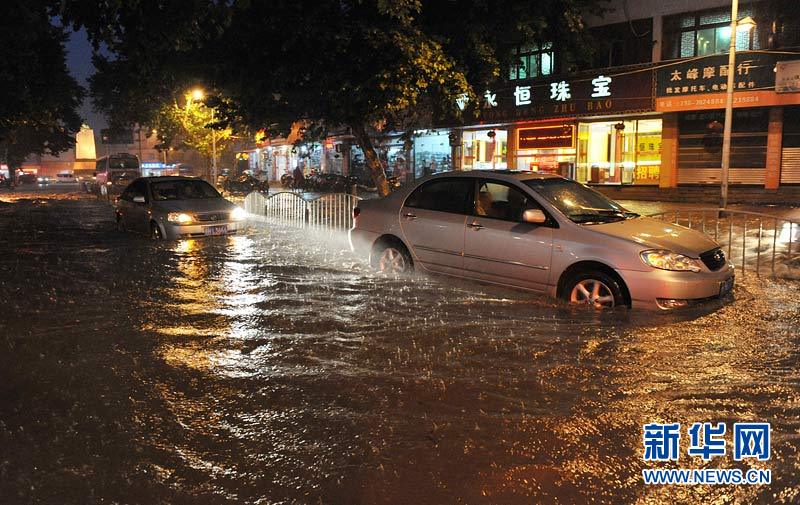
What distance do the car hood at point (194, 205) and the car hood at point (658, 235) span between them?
29.4 feet

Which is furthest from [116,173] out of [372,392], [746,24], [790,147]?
[372,392]

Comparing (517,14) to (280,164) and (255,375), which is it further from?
(280,164)

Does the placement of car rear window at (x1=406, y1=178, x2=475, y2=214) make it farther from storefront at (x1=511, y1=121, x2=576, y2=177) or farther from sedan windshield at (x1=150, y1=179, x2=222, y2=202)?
storefront at (x1=511, y1=121, x2=576, y2=177)

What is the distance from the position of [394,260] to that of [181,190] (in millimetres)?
7349

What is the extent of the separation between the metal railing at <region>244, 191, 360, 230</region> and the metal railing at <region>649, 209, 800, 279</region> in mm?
6220

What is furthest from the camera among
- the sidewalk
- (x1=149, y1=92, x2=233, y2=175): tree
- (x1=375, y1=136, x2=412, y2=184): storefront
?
(x1=375, y1=136, x2=412, y2=184): storefront

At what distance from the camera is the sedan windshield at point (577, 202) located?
7.76 metres

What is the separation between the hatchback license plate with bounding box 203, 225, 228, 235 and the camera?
14016 millimetres

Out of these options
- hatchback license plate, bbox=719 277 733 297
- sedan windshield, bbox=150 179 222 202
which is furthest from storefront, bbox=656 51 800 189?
hatchback license plate, bbox=719 277 733 297

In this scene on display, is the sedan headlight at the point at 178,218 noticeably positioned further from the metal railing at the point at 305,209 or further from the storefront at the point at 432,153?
the storefront at the point at 432,153

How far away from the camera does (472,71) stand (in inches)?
676

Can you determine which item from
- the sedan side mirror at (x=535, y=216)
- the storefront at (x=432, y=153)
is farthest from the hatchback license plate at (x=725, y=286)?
the storefront at (x=432, y=153)

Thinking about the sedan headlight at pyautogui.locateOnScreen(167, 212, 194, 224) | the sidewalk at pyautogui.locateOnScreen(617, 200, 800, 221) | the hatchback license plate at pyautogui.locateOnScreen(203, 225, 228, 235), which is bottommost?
the hatchback license plate at pyautogui.locateOnScreen(203, 225, 228, 235)

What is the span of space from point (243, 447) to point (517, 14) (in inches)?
530
